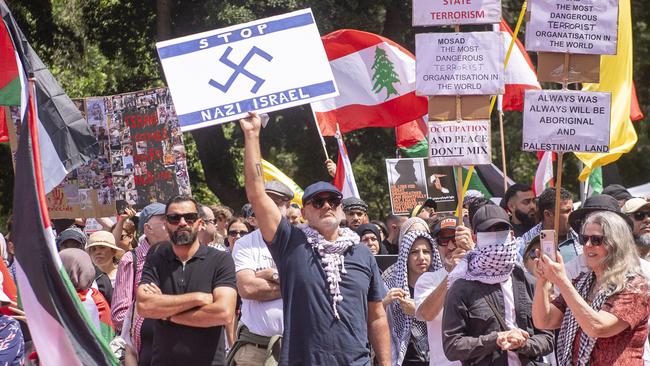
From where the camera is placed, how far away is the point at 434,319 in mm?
8094

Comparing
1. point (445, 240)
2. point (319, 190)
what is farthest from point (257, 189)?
point (445, 240)

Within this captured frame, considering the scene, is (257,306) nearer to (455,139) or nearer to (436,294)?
(436,294)

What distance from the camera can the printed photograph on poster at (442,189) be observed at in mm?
14742

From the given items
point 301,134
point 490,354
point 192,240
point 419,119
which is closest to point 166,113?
point 419,119

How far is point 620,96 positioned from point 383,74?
2.98 meters

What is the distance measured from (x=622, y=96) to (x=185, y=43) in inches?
286

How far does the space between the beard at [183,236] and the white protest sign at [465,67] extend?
9.00 ft

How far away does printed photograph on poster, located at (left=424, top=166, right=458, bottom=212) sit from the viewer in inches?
580

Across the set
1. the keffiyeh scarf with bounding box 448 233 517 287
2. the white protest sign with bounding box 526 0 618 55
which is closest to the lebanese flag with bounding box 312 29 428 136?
the white protest sign with bounding box 526 0 618 55

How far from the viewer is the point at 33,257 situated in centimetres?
630

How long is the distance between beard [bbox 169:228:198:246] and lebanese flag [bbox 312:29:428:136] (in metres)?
6.87

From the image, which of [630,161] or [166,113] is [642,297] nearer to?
[166,113]

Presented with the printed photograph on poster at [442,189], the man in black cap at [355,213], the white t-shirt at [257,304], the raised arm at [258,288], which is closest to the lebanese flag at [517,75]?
the printed photograph on poster at [442,189]

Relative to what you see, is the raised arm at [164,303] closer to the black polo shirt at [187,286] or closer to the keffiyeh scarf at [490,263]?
the black polo shirt at [187,286]
